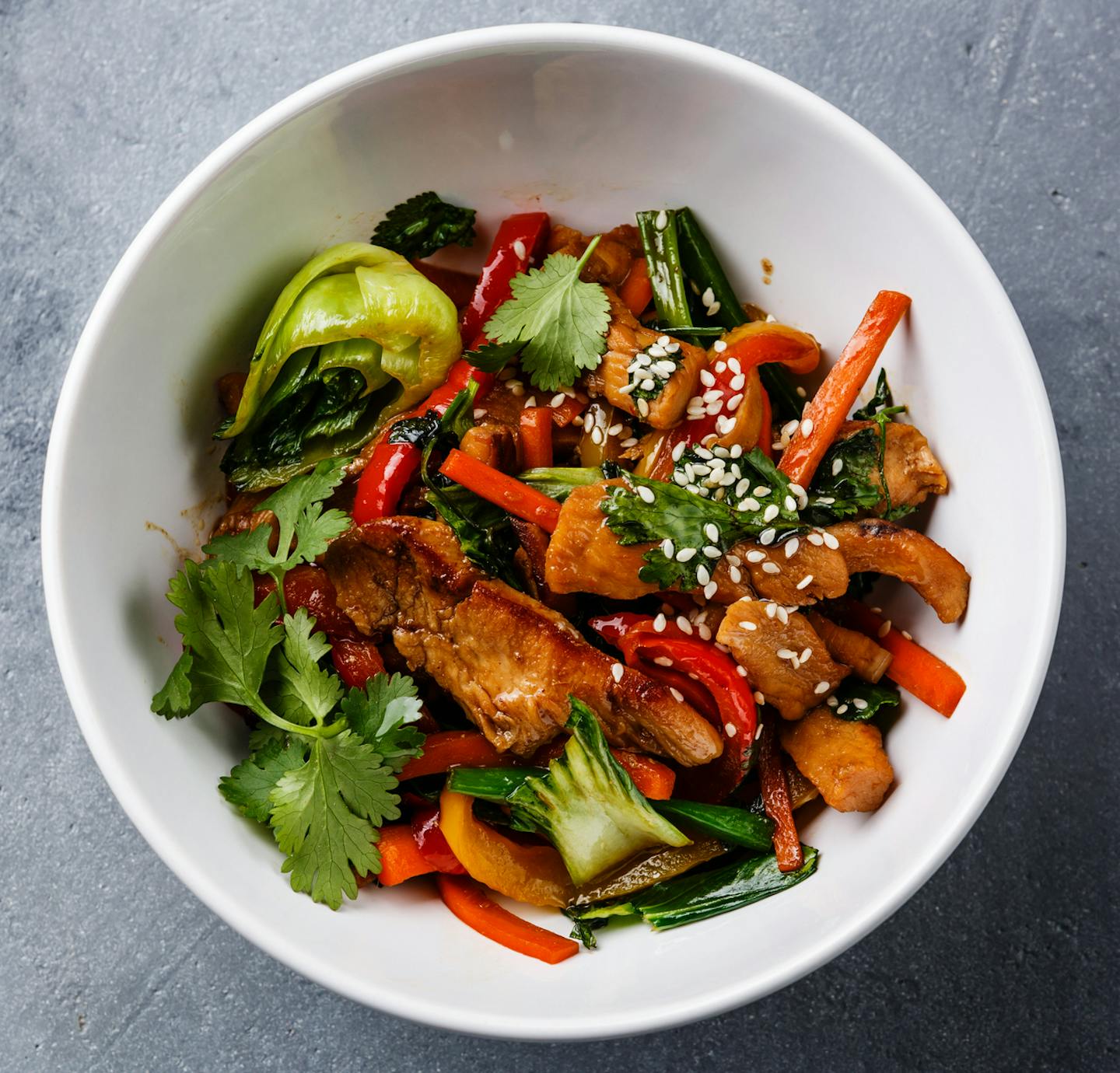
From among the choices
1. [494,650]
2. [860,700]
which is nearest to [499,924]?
[494,650]

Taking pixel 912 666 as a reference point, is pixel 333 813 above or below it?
below

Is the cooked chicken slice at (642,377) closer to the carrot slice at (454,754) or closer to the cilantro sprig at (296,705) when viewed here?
the cilantro sprig at (296,705)

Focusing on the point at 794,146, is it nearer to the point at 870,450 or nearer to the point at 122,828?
the point at 870,450

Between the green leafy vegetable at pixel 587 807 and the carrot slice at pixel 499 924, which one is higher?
the green leafy vegetable at pixel 587 807

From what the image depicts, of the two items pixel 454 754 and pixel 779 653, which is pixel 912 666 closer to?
pixel 779 653

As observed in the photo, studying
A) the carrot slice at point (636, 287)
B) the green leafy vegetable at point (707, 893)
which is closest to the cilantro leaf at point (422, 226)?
the carrot slice at point (636, 287)

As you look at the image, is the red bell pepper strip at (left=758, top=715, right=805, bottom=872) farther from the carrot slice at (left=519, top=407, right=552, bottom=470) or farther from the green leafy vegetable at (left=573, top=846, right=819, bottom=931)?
the carrot slice at (left=519, top=407, right=552, bottom=470)
